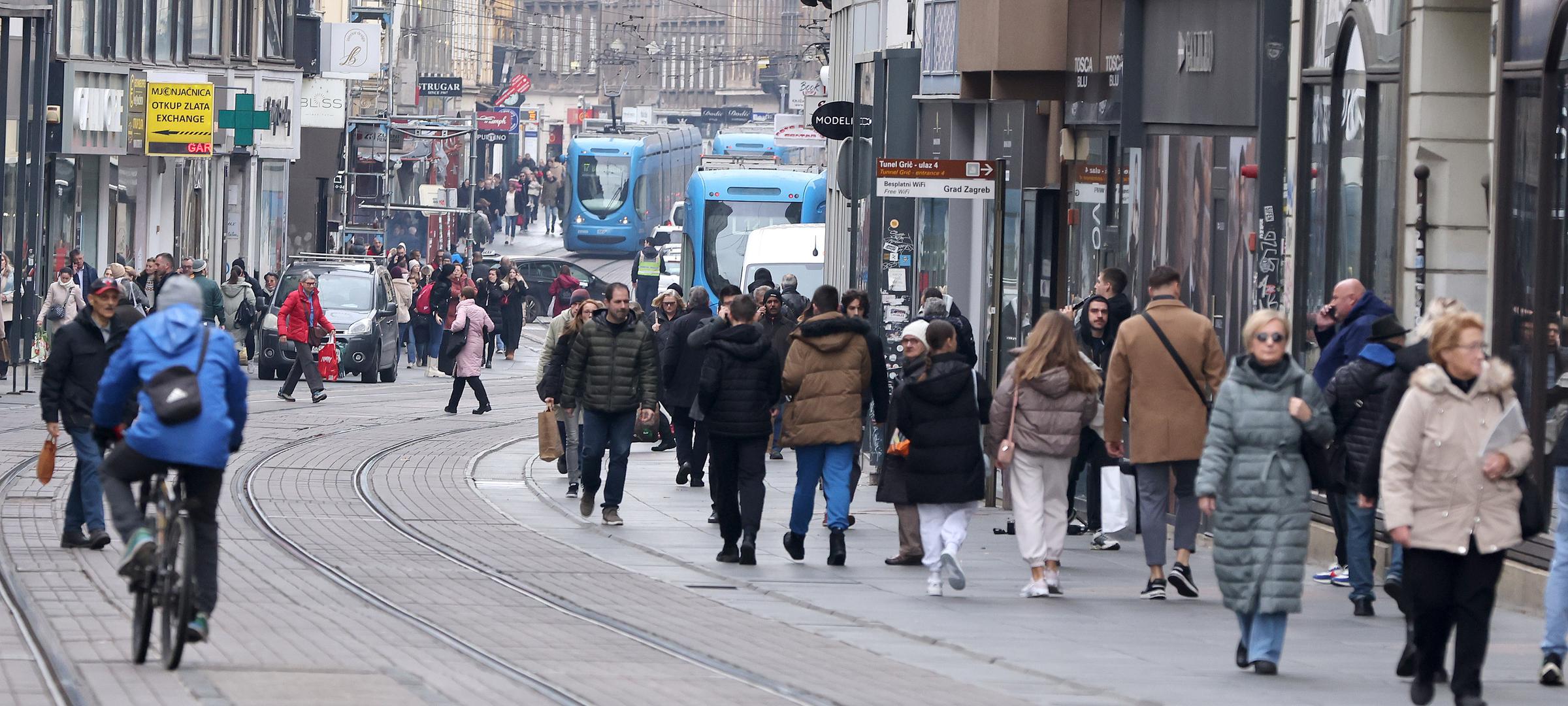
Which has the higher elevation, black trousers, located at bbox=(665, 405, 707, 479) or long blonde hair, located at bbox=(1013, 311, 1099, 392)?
long blonde hair, located at bbox=(1013, 311, 1099, 392)

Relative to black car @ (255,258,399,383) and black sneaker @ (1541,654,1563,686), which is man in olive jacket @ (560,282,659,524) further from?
black car @ (255,258,399,383)

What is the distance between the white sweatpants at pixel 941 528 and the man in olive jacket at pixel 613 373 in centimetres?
317

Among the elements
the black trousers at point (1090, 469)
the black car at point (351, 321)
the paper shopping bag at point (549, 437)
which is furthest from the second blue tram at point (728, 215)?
the black trousers at point (1090, 469)

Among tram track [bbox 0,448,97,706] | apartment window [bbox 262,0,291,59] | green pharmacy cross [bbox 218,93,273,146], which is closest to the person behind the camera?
tram track [bbox 0,448,97,706]

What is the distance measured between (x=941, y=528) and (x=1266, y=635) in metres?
3.32

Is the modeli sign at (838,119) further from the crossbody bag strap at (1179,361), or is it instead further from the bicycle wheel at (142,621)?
the bicycle wheel at (142,621)

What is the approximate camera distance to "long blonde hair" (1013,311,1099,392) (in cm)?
1301

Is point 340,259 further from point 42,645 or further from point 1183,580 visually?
point 42,645

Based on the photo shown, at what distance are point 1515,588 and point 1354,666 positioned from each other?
7.65ft

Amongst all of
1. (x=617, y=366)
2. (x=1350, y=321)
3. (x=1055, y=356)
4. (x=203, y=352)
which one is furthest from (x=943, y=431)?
(x=203, y=352)

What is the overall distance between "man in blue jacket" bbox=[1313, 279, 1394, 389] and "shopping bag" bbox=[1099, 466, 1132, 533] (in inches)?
115

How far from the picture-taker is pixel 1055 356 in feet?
42.8

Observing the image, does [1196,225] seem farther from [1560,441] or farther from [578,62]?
[578,62]

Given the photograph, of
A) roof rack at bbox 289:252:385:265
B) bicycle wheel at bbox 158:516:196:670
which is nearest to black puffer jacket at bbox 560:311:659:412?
bicycle wheel at bbox 158:516:196:670
